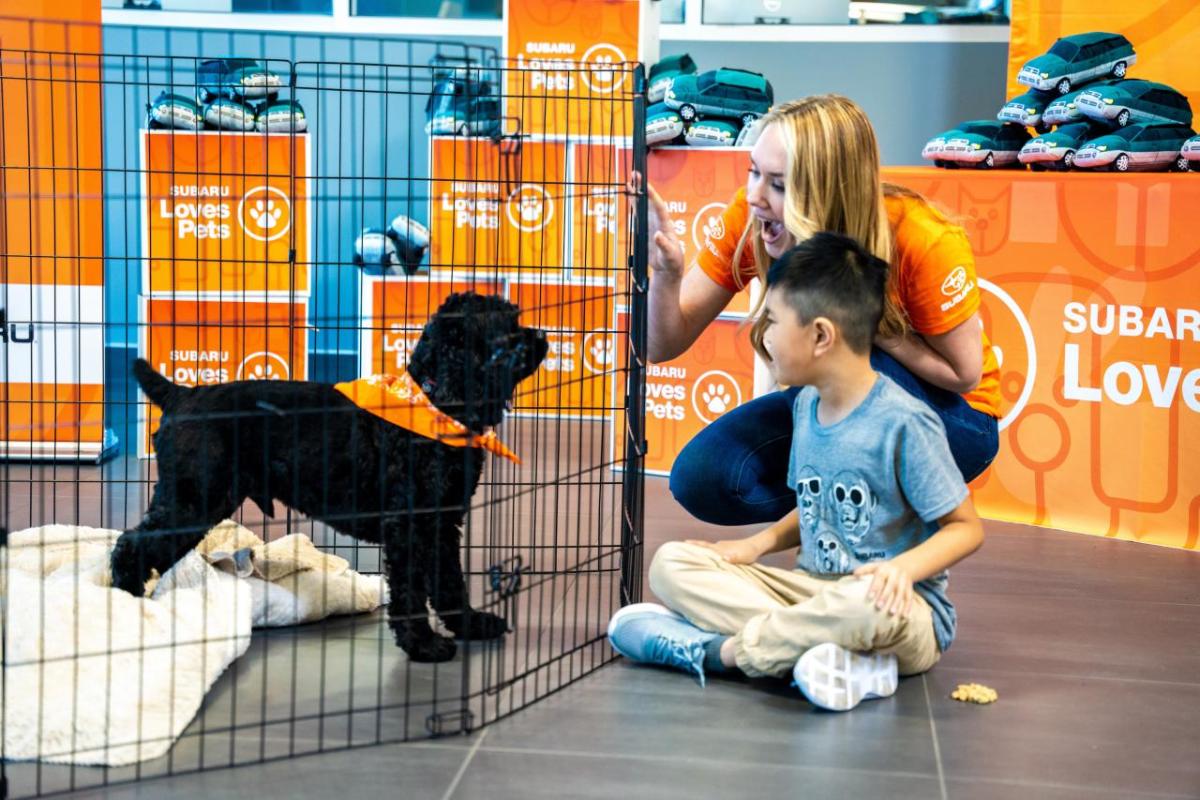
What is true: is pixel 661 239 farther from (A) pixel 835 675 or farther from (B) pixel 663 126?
(B) pixel 663 126

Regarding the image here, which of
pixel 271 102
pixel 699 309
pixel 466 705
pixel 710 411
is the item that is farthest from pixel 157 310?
pixel 466 705

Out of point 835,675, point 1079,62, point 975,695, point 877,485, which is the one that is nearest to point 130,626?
point 835,675

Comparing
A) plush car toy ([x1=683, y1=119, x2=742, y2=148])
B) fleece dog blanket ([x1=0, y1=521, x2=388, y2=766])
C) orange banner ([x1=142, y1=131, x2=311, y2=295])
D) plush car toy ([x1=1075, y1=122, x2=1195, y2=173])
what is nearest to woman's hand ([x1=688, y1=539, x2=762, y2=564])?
fleece dog blanket ([x1=0, y1=521, x2=388, y2=766])

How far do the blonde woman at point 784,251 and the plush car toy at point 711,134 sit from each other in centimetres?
129

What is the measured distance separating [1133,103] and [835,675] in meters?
2.31

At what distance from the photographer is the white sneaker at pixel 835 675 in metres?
2.32

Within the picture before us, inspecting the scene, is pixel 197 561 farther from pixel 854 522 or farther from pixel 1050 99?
pixel 1050 99

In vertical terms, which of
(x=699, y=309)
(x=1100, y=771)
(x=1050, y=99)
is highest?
(x=1050, y=99)

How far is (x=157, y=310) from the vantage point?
Result: 15.0 ft

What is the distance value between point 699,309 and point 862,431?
0.62 m

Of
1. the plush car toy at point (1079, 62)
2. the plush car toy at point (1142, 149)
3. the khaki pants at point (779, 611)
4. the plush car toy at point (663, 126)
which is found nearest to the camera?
the khaki pants at point (779, 611)

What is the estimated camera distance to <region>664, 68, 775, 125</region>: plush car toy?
4.21 metres

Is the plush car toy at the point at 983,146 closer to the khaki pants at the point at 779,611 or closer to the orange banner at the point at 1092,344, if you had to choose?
the orange banner at the point at 1092,344

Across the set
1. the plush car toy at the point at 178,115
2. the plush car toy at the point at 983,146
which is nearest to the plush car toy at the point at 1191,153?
the plush car toy at the point at 983,146
